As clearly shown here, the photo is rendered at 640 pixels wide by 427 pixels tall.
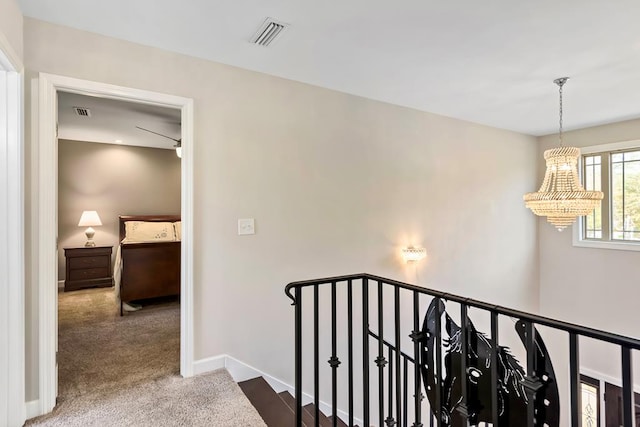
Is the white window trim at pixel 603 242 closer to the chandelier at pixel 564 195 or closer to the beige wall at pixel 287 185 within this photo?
the beige wall at pixel 287 185

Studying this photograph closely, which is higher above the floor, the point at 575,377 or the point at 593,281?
the point at 575,377

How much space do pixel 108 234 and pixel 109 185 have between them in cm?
86

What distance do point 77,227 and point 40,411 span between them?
14.7 feet

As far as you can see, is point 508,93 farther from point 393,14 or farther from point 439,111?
point 393,14

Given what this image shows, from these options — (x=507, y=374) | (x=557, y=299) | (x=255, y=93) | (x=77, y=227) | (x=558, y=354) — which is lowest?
(x=558, y=354)

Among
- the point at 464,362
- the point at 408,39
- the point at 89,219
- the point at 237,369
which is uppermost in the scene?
the point at 408,39

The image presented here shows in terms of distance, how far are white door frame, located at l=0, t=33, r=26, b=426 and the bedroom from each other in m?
0.38

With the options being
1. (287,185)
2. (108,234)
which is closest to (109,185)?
(108,234)

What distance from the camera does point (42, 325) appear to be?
6.71 ft

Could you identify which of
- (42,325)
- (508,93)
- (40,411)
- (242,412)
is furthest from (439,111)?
(40,411)

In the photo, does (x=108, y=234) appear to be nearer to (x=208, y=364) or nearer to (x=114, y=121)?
(x=114, y=121)

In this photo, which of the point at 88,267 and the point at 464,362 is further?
the point at 88,267

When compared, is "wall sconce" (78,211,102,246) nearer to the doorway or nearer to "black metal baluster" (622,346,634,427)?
"black metal baluster" (622,346,634,427)

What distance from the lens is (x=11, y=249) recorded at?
188 cm
